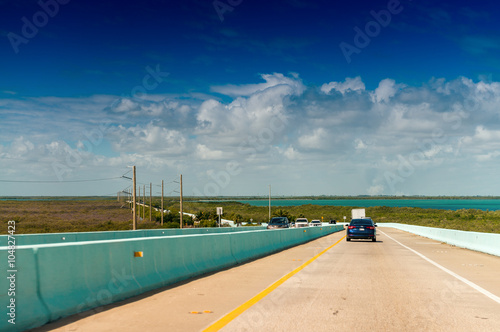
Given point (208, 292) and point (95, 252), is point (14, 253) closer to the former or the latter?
point (95, 252)

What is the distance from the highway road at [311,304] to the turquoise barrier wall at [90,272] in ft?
0.87

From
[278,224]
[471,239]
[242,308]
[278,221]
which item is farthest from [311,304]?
[278,221]

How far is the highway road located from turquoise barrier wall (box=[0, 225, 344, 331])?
0.87 ft

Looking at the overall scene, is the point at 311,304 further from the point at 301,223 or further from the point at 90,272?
the point at 301,223

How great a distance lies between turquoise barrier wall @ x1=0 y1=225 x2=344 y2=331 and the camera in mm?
6535

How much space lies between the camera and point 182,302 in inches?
344

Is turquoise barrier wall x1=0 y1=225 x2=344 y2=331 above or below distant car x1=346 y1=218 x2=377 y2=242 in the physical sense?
above

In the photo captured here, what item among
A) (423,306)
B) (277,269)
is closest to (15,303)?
(423,306)

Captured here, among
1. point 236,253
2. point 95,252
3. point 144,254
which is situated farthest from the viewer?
point 236,253

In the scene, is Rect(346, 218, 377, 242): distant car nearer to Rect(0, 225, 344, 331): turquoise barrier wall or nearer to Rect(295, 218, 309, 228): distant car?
Rect(0, 225, 344, 331): turquoise barrier wall

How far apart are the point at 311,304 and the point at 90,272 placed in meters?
3.69

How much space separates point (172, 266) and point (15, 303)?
5016 millimetres

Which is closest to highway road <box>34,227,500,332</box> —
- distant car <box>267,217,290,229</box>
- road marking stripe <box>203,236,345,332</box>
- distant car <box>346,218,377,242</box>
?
road marking stripe <box>203,236,345,332</box>

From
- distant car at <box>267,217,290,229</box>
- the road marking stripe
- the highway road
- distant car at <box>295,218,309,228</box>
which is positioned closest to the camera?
the road marking stripe
